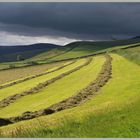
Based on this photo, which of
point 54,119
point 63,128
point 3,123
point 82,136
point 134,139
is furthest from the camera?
point 3,123

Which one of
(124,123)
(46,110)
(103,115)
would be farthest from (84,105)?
(124,123)

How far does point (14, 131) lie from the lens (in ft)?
80.9

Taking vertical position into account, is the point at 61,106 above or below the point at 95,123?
above

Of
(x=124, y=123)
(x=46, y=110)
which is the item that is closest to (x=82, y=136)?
(x=124, y=123)

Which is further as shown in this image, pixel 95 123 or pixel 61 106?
pixel 61 106

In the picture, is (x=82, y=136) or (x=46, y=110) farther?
(x=46, y=110)

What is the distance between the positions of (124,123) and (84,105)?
380 inches

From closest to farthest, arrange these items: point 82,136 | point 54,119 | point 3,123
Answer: point 82,136, point 54,119, point 3,123

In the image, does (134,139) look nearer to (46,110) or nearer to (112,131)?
(112,131)

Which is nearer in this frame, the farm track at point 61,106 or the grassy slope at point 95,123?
the grassy slope at point 95,123

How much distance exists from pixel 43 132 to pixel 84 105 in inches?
461

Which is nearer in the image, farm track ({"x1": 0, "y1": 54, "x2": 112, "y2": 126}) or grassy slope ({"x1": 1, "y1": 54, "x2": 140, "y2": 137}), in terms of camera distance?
grassy slope ({"x1": 1, "y1": 54, "x2": 140, "y2": 137})

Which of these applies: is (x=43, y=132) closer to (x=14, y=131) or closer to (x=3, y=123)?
(x=14, y=131)

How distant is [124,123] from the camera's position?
86.2 feet
